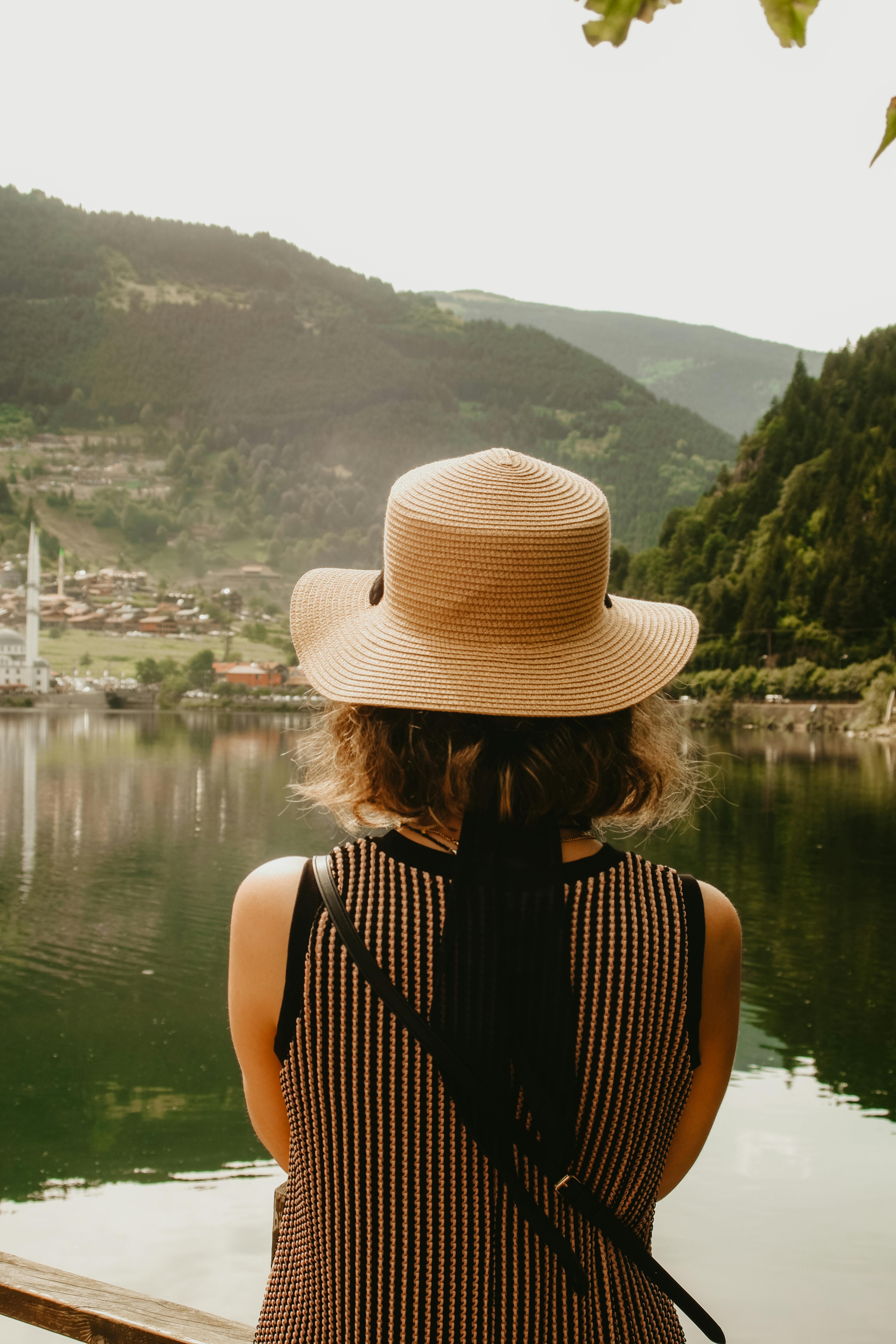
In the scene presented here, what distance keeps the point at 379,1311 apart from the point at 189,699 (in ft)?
262

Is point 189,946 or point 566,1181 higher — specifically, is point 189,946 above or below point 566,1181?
below

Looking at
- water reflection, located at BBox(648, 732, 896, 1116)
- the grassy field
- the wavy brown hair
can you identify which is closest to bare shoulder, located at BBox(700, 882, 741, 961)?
the wavy brown hair

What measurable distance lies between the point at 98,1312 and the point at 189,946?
557 inches

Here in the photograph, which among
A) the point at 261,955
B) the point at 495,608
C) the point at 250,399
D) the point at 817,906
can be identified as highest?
the point at 495,608

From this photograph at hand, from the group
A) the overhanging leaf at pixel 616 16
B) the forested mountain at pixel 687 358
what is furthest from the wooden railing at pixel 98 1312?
the forested mountain at pixel 687 358

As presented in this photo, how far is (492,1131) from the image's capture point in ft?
2.50

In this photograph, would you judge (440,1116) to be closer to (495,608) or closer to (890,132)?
(495,608)

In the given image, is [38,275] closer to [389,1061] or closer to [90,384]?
[90,384]

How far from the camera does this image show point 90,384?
132875 mm

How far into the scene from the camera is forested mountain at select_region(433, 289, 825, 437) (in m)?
179

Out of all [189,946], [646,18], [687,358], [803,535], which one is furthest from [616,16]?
[687,358]

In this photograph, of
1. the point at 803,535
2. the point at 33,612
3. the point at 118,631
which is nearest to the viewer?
the point at 803,535

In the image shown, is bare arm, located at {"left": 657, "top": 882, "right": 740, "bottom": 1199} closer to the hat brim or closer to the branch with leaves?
the hat brim

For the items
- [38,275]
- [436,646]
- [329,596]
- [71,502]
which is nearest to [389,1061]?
[436,646]
